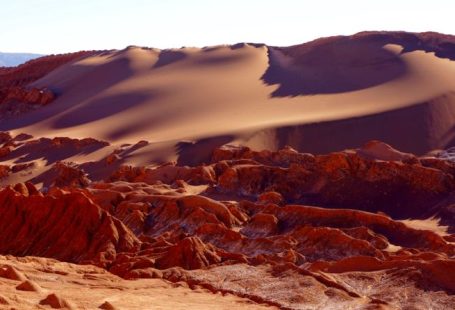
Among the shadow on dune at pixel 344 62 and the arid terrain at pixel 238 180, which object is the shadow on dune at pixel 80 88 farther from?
the shadow on dune at pixel 344 62

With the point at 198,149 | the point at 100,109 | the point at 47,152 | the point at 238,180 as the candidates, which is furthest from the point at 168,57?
the point at 238,180

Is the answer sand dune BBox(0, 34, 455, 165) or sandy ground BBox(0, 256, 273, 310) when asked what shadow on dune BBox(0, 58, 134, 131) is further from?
sandy ground BBox(0, 256, 273, 310)

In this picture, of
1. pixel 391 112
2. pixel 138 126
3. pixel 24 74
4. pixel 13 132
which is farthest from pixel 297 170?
pixel 24 74

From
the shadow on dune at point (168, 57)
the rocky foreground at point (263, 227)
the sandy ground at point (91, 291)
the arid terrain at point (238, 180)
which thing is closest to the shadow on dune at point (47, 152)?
the arid terrain at point (238, 180)

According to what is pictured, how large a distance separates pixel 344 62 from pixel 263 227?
128ft

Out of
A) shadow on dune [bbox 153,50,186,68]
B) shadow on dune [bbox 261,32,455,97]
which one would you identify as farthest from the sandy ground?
shadow on dune [bbox 153,50,186,68]

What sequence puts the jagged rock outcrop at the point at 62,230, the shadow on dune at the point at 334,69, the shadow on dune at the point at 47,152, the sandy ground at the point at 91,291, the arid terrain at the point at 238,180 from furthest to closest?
1. the shadow on dune at the point at 334,69
2. the shadow on dune at the point at 47,152
3. the jagged rock outcrop at the point at 62,230
4. the arid terrain at the point at 238,180
5. the sandy ground at the point at 91,291

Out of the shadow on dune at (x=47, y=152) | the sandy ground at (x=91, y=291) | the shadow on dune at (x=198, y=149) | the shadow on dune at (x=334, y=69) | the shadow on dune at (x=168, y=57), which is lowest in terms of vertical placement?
the shadow on dune at (x=47, y=152)

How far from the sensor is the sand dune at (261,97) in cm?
4406

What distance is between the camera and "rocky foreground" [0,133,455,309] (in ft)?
60.2

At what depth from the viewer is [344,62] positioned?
63500 mm

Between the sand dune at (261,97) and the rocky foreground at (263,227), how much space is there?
7643 mm

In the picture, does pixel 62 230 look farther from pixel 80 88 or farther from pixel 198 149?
pixel 80 88

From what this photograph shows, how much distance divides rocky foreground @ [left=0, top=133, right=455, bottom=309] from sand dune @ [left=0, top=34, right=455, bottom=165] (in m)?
7.64
